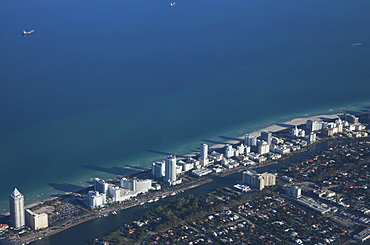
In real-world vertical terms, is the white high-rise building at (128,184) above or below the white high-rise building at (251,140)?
below

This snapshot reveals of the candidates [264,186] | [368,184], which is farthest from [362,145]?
[264,186]

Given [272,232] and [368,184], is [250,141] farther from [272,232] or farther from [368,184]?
[272,232]

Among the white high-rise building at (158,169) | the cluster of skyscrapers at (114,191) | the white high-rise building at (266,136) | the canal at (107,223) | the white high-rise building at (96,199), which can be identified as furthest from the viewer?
the white high-rise building at (266,136)

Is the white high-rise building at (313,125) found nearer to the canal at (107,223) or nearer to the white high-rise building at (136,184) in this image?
the canal at (107,223)

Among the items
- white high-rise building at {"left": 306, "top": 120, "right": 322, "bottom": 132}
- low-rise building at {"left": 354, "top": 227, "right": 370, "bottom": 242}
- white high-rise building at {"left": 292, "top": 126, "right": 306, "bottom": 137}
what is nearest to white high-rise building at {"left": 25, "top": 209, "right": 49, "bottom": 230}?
low-rise building at {"left": 354, "top": 227, "right": 370, "bottom": 242}

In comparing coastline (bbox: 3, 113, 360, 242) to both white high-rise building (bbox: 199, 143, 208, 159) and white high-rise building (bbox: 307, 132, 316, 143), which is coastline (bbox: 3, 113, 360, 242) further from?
white high-rise building (bbox: 307, 132, 316, 143)

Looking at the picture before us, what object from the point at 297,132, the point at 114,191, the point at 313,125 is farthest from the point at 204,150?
the point at 313,125

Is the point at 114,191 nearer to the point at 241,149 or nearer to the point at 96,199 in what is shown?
the point at 96,199

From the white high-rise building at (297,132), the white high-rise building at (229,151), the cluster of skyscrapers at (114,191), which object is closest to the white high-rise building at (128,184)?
the cluster of skyscrapers at (114,191)

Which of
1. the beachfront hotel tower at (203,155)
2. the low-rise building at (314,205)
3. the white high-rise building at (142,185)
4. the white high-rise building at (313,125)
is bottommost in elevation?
the low-rise building at (314,205)
